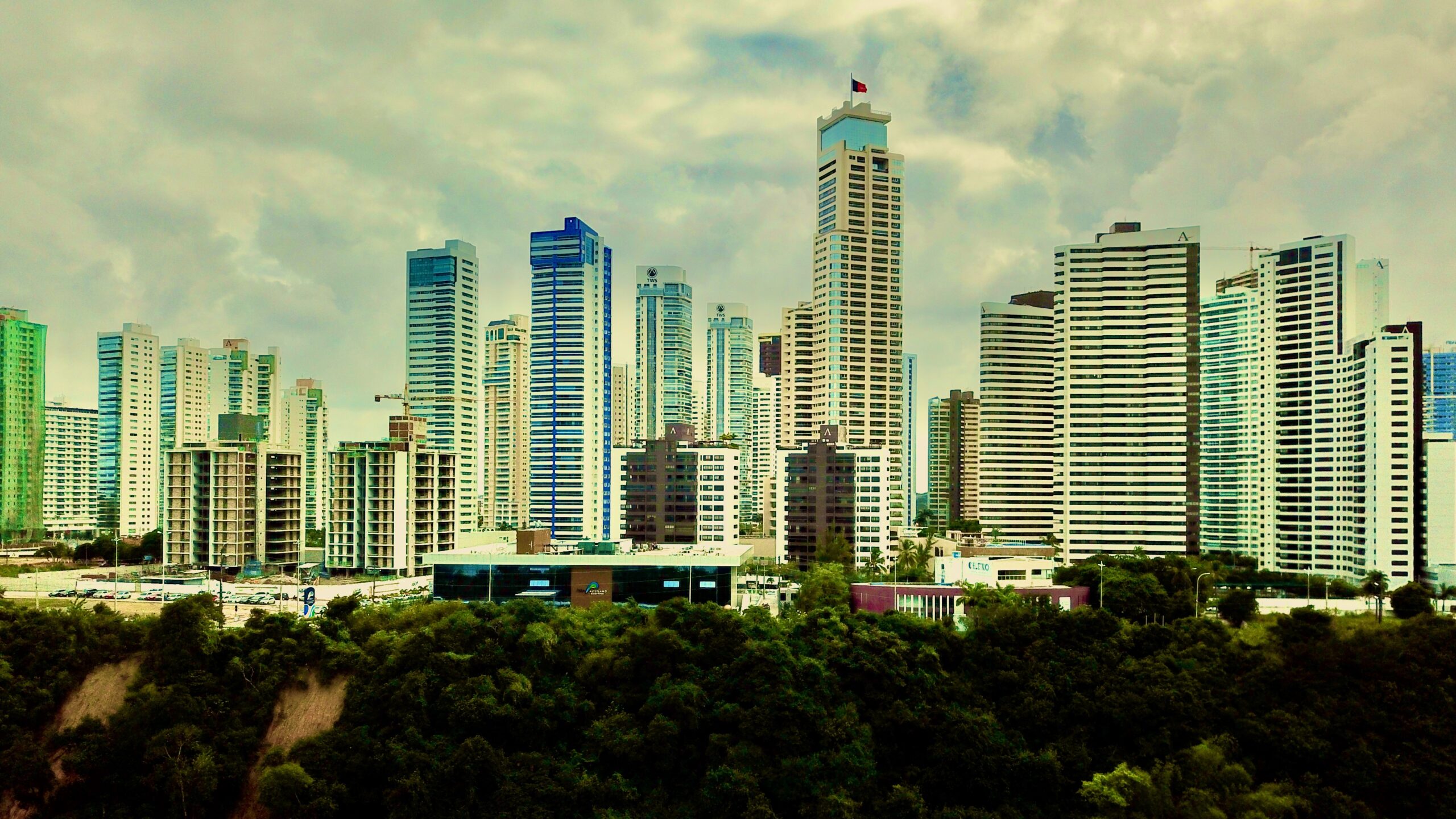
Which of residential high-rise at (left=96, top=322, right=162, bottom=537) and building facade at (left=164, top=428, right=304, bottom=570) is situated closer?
building facade at (left=164, top=428, right=304, bottom=570)

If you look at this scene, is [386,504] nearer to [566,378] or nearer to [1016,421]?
[566,378]

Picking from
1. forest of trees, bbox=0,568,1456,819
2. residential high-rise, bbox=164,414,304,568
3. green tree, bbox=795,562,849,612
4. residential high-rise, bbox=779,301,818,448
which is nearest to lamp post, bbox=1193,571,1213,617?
forest of trees, bbox=0,568,1456,819

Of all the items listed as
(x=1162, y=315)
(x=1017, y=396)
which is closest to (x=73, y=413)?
(x=1017, y=396)

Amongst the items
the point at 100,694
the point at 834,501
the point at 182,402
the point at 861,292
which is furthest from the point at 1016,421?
the point at 182,402

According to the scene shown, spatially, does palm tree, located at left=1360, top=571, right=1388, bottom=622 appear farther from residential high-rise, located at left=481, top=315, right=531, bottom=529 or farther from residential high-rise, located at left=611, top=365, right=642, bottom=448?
residential high-rise, located at left=611, top=365, right=642, bottom=448

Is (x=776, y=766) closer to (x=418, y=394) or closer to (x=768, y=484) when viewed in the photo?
(x=768, y=484)

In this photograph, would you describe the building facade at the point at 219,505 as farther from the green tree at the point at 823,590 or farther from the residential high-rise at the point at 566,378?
the green tree at the point at 823,590
